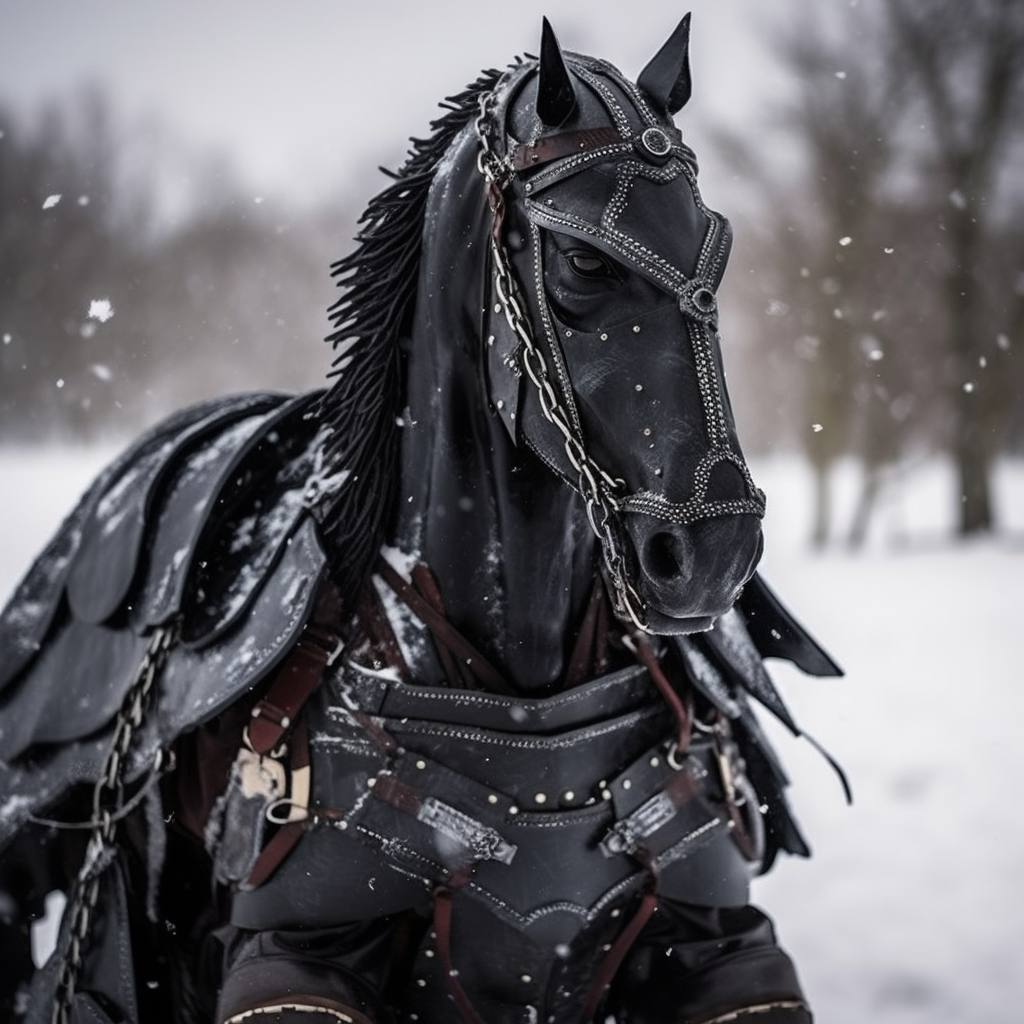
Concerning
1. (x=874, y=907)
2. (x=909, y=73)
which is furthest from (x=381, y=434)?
(x=909, y=73)

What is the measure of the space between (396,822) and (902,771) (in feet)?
14.7

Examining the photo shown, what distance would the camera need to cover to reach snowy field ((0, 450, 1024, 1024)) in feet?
13.3

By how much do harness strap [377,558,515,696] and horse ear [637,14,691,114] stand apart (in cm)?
93

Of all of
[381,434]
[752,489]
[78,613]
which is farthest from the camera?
[78,613]

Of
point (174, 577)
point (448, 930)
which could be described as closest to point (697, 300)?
point (448, 930)

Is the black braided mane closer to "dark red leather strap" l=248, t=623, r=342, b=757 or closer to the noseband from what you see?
"dark red leather strap" l=248, t=623, r=342, b=757

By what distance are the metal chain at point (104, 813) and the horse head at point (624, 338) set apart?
36.4 inches

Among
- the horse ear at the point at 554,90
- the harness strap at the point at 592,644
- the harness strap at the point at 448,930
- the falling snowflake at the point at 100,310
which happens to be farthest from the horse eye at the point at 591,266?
the falling snowflake at the point at 100,310

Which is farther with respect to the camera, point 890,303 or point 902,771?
point 890,303

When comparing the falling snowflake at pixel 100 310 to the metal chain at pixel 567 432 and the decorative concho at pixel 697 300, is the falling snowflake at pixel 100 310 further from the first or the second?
the decorative concho at pixel 697 300

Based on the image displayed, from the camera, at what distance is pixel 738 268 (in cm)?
1430

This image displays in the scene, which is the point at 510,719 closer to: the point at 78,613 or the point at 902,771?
the point at 78,613

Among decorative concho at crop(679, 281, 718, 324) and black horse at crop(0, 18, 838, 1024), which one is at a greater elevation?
decorative concho at crop(679, 281, 718, 324)

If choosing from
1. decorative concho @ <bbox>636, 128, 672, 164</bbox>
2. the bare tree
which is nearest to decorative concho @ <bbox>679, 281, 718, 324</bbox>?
decorative concho @ <bbox>636, 128, 672, 164</bbox>
